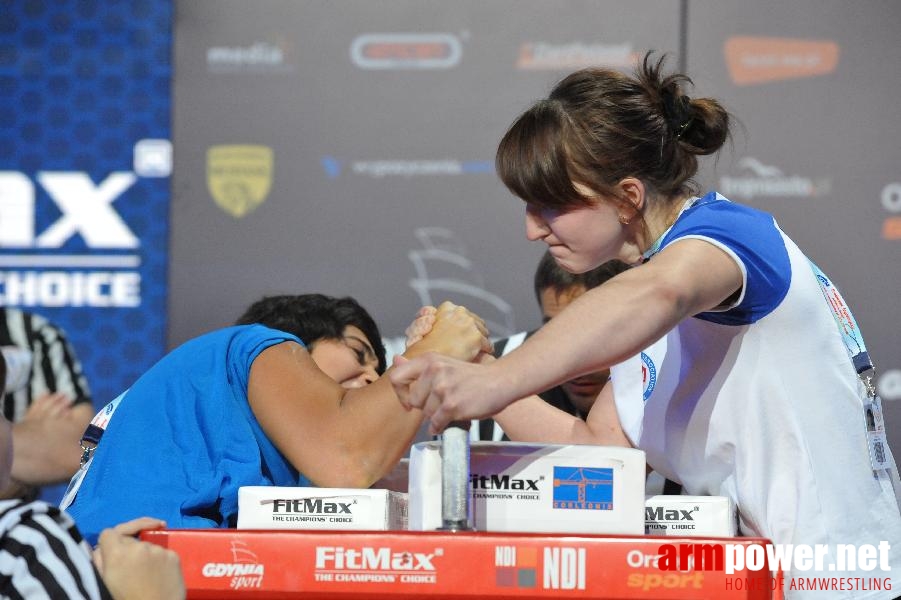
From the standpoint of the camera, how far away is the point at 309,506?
5.10ft

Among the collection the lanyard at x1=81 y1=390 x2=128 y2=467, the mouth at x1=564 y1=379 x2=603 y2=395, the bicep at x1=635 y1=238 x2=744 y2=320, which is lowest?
A: the lanyard at x1=81 y1=390 x2=128 y2=467

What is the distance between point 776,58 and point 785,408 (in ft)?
9.46

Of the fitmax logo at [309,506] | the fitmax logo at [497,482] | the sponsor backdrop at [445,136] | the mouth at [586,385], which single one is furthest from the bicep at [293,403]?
the sponsor backdrop at [445,136]

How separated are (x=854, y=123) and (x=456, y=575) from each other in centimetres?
325

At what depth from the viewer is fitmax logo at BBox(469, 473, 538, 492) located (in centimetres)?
150

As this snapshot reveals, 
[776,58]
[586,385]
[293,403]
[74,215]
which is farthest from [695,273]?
[74,215]

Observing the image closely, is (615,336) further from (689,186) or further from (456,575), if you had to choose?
(689,186)

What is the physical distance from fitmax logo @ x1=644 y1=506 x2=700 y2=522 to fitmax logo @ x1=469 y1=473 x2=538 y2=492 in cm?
19

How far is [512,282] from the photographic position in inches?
162

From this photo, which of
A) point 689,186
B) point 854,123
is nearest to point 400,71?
point 854,123

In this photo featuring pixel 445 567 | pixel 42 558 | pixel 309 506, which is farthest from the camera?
pixel 309 506

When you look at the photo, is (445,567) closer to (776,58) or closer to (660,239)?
(660,239)

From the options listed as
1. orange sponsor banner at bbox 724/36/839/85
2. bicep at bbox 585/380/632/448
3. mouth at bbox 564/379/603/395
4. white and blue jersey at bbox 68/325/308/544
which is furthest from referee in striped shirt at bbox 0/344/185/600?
orange sponsor banner at bbox 724/36/839/85

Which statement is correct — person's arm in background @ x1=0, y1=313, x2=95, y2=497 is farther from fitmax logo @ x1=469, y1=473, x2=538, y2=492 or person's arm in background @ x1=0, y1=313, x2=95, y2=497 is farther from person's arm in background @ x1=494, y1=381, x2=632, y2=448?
fitmax logo @ x1=469, y1=473, x2=538, y2=492
